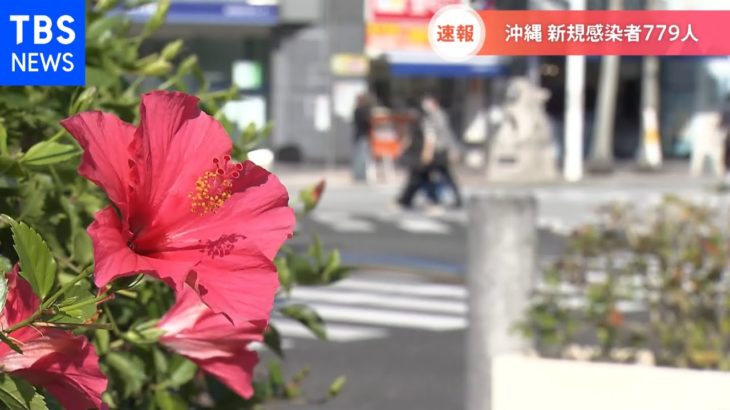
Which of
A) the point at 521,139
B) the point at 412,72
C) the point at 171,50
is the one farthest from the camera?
the point at 412,72

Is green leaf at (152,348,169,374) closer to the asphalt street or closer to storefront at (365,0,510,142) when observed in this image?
the asphalt street

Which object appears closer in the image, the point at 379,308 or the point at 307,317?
the point at 307,317

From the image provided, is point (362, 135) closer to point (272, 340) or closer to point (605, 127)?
point (605, 127)

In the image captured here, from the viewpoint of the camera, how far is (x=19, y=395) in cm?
121

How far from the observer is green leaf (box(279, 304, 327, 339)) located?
252 cm

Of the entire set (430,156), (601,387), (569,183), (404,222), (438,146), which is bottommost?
(569,183)

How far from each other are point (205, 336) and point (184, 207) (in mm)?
413

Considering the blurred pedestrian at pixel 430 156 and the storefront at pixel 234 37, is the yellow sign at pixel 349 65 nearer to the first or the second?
the storefront at pixel 234 37

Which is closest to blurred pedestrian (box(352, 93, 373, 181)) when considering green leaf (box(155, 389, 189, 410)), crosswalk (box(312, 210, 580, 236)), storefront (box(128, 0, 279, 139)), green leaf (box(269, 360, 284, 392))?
crosswalk (box(312, 210, 580, 236))

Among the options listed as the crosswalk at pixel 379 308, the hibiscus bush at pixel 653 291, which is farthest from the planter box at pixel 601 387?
the crosswalk at pixel 379 308

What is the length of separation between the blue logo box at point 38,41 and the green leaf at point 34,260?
0.55 ft

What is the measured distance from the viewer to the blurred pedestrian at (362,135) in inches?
980

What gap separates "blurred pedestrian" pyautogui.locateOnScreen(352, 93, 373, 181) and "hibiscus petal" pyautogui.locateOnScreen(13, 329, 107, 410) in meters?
23.5

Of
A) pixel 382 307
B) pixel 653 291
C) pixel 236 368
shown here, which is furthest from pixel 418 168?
pixel 236 368
